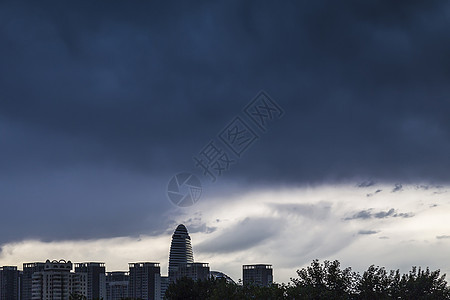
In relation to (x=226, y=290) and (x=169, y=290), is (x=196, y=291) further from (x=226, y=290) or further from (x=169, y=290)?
(x=226, y=290)

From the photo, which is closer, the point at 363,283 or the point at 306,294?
Answer: the point at 306,294

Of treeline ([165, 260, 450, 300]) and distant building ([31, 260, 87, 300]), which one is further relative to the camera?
distant building ([31, 260, 87, 300])

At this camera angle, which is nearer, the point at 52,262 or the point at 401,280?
the point at 401,280

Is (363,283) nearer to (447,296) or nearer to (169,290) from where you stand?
(447,296)

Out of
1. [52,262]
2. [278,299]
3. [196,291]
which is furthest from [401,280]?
[52,262]

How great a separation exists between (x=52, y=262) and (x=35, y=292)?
39.2 feet

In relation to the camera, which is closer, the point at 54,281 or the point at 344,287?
the point at 344,287

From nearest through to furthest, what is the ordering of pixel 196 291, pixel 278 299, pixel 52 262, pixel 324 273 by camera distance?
pixel 278 299, pixel 324 273, pixel 196 291, pixel 52 262

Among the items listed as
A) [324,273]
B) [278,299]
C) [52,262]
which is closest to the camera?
[278,299]

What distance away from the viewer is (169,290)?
6000 cm

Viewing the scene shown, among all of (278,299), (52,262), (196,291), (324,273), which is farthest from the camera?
(52,262)

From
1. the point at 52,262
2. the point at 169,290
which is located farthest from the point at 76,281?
the point at 169,290

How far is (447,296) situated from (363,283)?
663 centimetres

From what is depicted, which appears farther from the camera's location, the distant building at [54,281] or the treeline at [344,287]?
the distant building at [54,281]
